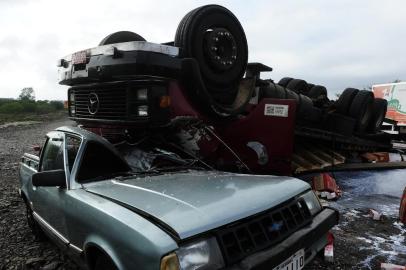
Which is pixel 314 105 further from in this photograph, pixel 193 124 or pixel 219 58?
pixel 193 124

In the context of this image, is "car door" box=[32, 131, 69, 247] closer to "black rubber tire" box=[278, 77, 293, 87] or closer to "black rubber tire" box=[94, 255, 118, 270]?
"black rubber tire" box=[94, 255, 118, 270]

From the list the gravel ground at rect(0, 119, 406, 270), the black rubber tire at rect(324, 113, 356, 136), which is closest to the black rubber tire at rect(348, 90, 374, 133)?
the black rubber tire at rect(324, 113, 356, 136)

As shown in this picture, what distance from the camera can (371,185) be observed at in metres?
6.05

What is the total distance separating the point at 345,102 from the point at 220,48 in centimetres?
290

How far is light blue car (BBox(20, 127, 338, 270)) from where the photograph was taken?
1919 mm

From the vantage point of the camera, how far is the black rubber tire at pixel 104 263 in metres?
2.12

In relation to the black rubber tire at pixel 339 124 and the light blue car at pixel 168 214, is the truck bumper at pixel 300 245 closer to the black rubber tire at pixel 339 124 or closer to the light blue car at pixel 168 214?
the light blue car at pixel 168 214

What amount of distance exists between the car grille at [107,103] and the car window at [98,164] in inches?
44.8

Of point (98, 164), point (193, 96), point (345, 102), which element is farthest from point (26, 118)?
point (98, 164)

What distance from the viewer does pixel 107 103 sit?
428cm

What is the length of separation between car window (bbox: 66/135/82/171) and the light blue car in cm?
1

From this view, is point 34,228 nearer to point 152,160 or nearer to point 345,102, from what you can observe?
point 152,160

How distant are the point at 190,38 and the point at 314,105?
9.19 feet

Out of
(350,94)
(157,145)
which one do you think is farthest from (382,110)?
(157,145)
